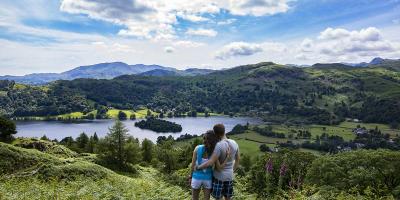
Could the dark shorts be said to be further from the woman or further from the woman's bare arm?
the woman's bare arm

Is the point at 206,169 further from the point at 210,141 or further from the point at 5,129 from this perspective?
the point at 5,129

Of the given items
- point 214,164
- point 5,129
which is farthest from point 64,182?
point 5,129

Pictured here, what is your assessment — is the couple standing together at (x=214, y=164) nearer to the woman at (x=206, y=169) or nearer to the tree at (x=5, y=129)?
the woman at (x=206, y=169)

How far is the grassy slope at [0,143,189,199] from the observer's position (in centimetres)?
1525

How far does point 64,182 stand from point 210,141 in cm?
1123

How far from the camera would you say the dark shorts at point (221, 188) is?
40.9 feet

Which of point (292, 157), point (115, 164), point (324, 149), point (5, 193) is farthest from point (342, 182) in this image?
point (324, 149)

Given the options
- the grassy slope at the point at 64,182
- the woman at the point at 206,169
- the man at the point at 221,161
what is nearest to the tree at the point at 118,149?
the grassy slope at the point at 64,182

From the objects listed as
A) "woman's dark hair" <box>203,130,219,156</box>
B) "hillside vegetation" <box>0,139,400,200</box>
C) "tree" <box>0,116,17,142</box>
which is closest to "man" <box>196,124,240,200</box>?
"woman's dark hair" <box>203,130,219,156</box>

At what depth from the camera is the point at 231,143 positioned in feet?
41.5

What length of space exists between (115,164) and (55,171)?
1352 inches

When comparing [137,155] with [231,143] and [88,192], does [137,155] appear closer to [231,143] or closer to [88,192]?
[88,192]

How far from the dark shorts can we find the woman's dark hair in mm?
1114

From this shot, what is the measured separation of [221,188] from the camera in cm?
1248
